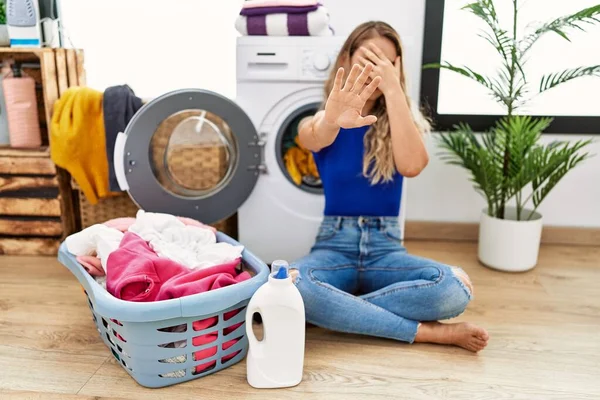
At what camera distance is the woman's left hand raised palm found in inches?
58.9

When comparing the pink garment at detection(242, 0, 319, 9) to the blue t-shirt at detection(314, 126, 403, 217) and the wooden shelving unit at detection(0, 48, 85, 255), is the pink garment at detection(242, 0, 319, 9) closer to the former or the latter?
the blue t-shirt at detection(314, 126, 403, 217)

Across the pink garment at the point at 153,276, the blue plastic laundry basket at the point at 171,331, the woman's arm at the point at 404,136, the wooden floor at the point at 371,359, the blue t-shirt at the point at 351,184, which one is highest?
the woman's arm at the point at 404,136

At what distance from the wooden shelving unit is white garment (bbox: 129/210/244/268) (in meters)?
0.69

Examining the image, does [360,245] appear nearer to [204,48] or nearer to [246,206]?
[246,206]

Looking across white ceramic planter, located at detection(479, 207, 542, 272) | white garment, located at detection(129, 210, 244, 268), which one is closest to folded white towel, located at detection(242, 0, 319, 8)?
white garment, located at detection(129, 210, 244, 268)

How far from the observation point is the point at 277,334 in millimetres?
1265

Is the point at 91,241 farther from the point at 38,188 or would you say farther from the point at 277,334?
the point at 38,188

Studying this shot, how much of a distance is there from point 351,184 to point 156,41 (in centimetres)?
127

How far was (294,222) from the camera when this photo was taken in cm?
203

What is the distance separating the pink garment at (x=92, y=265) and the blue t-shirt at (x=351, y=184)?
676 millimetres

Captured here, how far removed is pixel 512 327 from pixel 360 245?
518mm

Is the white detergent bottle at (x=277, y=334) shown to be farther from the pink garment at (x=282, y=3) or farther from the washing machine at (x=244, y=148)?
the pink garment at (x=282, y=3)

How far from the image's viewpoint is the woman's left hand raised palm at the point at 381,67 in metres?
1.50

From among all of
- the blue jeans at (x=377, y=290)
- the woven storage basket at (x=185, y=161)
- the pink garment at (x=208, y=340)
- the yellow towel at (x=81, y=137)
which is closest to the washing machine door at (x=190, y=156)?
the woven storage basket at (x=185, y=161)
